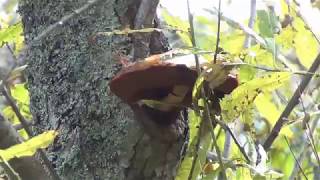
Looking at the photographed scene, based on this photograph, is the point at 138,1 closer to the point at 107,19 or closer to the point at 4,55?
the point at 107,19

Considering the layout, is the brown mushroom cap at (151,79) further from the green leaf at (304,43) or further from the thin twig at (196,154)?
the green leaf at (304,43)

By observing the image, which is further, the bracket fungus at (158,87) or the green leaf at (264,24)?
the green leaf at (264,24)

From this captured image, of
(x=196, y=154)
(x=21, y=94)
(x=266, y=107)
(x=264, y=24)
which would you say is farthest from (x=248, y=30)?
(x=21, y=94)

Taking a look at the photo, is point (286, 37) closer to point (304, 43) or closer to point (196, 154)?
point (304, 43)

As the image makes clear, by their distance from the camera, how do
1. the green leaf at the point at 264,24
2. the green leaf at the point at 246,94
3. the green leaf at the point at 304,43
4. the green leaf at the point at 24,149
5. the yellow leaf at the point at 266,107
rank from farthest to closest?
the yellow leaf at the point at 266,107 → the green leaf at the point at 304,43 → the green leaf at the point at 264,24 → the green leaf at the point at 246,94 → the green leaf at the point at 24,149

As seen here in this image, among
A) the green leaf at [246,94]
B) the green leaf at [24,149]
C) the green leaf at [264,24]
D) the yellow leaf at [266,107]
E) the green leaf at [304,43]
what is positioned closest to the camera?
the green leaf at [24,149]

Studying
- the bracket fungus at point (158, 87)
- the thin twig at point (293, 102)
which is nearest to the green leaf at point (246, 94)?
the bracket fungus at point (158, 87)
